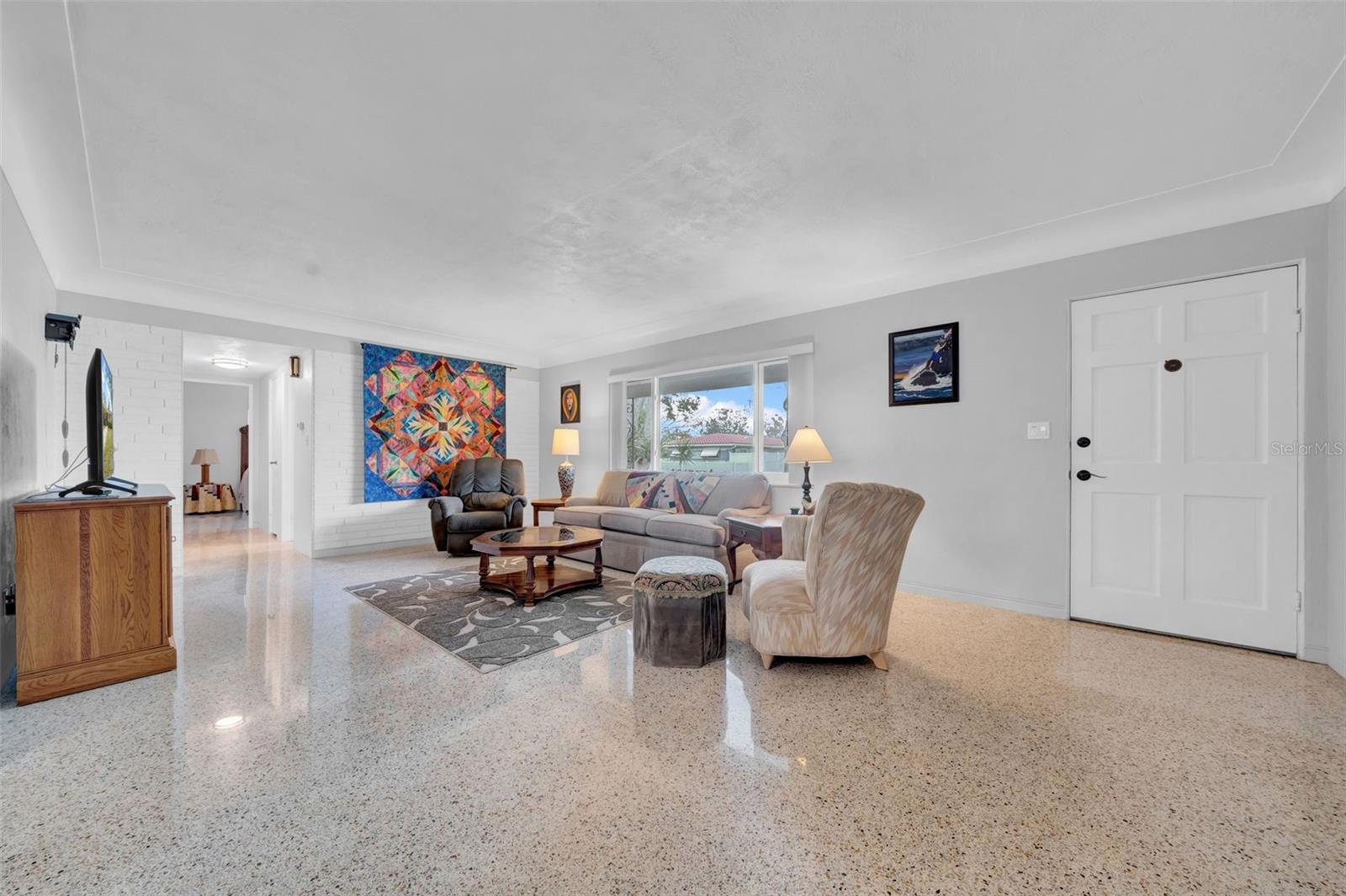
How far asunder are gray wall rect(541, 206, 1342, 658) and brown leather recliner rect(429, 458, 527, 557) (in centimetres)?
325

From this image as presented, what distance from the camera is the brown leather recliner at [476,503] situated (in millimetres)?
5156

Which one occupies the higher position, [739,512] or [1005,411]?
[1005,411]

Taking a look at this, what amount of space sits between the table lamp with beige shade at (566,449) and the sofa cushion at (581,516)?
1039mm

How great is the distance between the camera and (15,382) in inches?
95.6

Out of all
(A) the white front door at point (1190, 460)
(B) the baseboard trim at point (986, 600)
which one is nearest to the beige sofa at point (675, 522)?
(B) the baseboard trim at point (986, 600)

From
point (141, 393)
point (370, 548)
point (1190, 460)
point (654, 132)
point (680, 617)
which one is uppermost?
point (654, 132)

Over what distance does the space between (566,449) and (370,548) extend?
2303 millimetres

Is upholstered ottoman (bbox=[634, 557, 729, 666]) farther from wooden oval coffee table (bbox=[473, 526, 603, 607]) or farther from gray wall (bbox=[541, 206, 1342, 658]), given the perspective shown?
gray wall (bbox=[541, 206, 1342, 658])

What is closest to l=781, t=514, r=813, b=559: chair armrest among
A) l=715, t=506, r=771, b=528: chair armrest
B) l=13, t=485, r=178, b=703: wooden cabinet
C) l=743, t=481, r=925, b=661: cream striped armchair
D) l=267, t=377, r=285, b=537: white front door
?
l=743, t=481, r=925, b=661: cream striped armchair

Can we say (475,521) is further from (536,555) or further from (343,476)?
Answer: (536,555)

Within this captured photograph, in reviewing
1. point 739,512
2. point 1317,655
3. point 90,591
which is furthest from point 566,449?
Result: point 1317,655

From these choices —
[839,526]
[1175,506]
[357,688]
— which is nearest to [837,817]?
[839,526]

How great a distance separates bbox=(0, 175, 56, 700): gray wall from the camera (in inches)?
88.4

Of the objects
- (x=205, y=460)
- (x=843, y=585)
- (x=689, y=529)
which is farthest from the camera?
(x=205, y=460)
